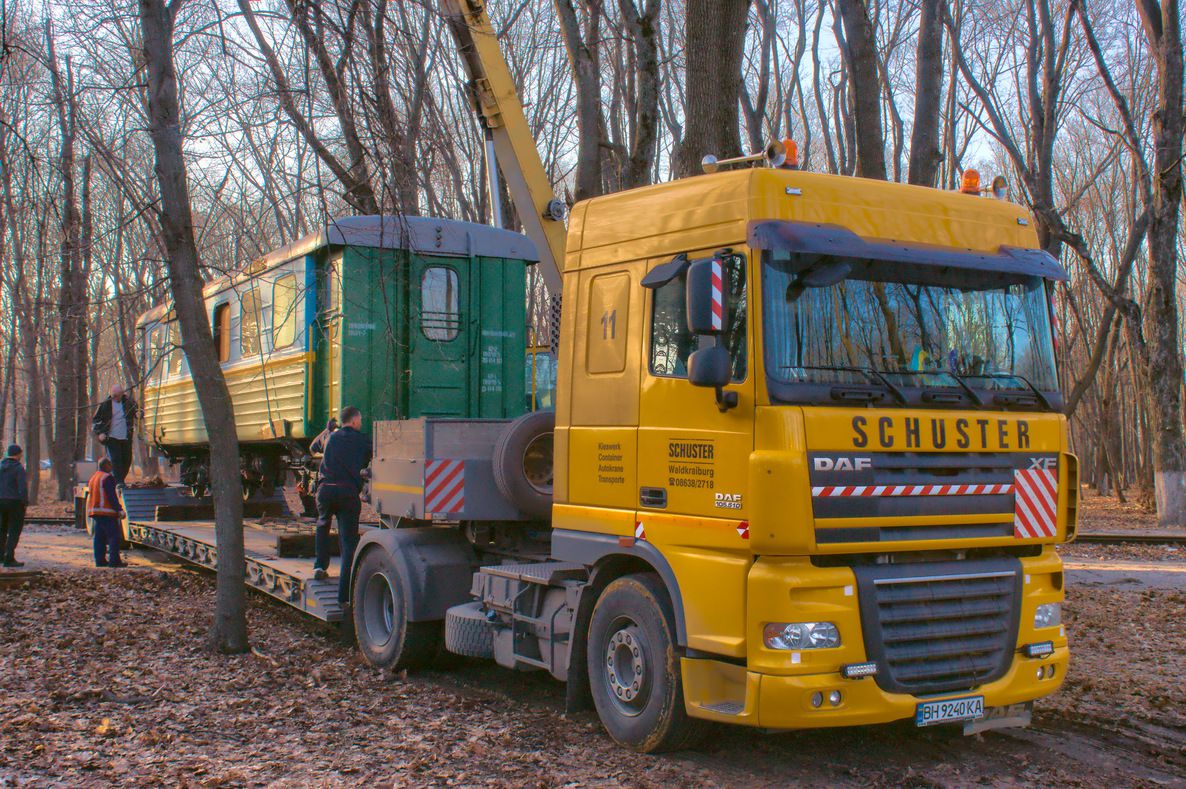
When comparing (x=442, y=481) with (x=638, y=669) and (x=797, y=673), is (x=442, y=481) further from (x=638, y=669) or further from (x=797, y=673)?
(x=797, y=673)

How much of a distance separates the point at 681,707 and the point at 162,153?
6.27 metres

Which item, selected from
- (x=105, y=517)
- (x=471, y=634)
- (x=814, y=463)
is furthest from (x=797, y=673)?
(x=105, y=517)

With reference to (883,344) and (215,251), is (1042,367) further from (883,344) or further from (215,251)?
(215,251)

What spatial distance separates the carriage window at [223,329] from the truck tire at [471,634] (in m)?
8.25

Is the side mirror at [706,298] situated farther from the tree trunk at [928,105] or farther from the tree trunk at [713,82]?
the tree trunk at [928,105]

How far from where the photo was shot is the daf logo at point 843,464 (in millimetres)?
5480

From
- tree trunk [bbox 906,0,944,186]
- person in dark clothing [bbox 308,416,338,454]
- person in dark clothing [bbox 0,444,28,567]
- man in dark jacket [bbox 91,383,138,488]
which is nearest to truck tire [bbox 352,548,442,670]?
person in dark clothing [bbox 308,416,338,454]

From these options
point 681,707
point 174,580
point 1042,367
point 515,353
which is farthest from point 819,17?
point 681,707

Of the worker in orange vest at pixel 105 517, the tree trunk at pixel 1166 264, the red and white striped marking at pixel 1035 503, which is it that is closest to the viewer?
the red and white striped marking at pixel 1035 503

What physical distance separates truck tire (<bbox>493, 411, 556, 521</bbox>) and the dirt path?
56.1 inches

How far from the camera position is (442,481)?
26.8ft

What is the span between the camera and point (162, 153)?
29.3 ft

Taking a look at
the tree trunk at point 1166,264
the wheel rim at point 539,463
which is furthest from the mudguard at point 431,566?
the tree trunk at point 1166,264

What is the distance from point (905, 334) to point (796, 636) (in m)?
1.80
